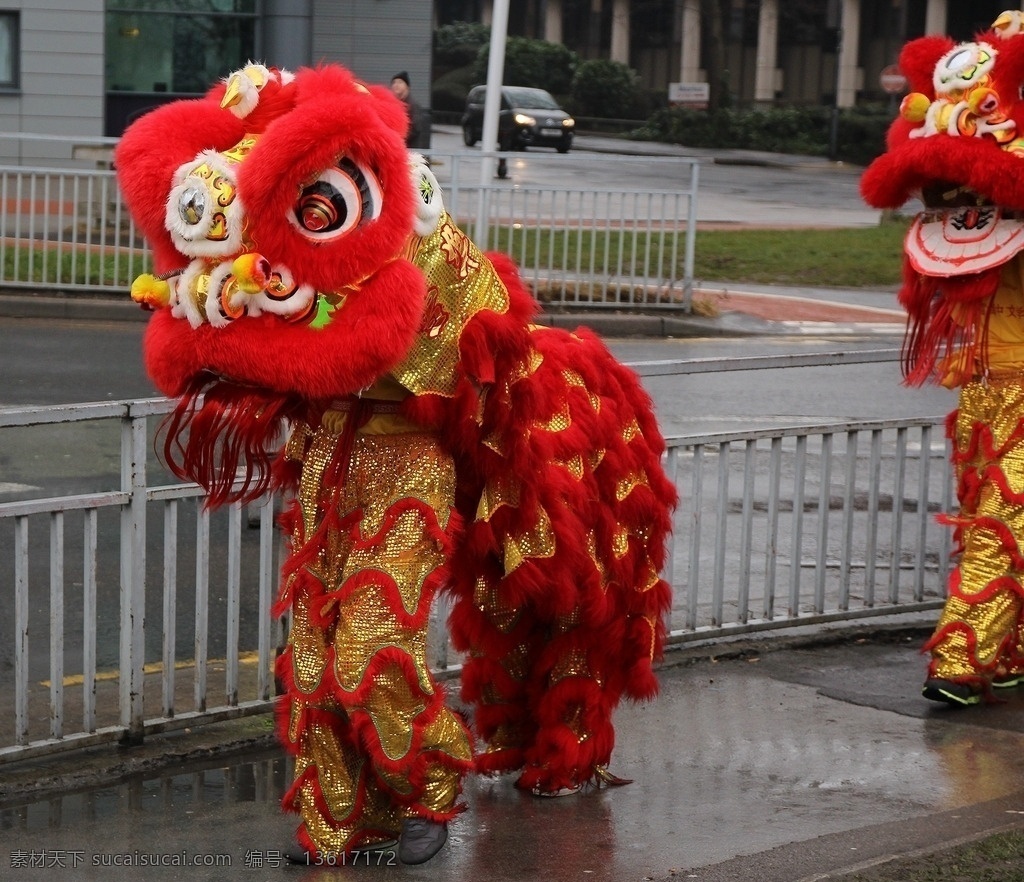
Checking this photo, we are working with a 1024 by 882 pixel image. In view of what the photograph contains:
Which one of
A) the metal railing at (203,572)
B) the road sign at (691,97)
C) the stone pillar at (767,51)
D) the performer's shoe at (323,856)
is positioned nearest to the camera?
the performer's shoe at (323,856)

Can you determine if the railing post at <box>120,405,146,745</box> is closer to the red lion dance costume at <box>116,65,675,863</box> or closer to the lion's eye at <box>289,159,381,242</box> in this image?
the red lion dance costume at <box>116,65,675,863</box>

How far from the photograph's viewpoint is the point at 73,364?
12.5m

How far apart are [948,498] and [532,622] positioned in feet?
8.87

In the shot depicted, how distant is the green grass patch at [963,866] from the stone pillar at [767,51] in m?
55.9

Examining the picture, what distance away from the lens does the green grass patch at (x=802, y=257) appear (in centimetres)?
2089

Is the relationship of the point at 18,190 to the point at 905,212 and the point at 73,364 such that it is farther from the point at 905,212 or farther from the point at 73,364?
the point at 905,212

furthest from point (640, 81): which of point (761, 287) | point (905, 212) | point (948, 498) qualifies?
point (948, 498)

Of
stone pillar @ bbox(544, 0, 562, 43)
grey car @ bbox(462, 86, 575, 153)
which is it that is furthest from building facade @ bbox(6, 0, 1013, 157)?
stone pillar @ bbox(544, 0, 562, 43)

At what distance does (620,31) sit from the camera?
62.3 meters

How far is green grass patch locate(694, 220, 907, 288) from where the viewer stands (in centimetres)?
2089

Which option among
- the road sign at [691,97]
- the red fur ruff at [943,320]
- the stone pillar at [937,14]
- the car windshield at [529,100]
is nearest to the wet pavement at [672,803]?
the red fur ruff at [943,320]

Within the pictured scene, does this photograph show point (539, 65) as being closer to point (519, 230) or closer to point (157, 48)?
→ point (157, 48)

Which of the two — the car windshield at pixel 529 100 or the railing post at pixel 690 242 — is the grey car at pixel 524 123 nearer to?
the car windshield at pixel 529 100

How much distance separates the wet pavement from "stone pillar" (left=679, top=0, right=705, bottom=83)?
55.9 metres
